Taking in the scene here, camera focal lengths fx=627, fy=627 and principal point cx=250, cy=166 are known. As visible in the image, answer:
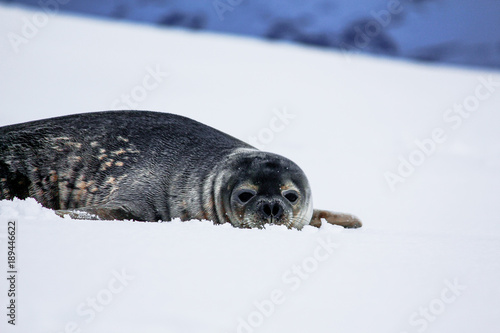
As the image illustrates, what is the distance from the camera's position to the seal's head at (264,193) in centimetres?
325

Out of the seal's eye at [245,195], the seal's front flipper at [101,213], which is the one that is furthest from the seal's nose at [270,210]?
the seal's front flipper at [101,213]

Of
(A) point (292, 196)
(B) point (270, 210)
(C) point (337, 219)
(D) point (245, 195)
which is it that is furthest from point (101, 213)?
(C) point (337, 219)

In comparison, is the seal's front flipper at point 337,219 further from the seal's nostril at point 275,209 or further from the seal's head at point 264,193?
the seal's nostril at point 275,209

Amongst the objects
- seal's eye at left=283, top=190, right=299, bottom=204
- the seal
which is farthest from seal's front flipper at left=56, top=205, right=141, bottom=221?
seal's eye at left=283, top=190, right=299, bottom=204

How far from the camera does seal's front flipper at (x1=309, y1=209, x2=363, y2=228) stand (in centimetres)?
391

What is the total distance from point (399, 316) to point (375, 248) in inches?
30.7

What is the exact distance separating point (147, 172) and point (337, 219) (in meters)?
1.22

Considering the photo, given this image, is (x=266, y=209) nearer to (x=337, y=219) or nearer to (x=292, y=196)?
(x=292, y=196)

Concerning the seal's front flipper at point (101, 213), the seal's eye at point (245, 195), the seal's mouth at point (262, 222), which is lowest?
the seal's front flipper at point (101, 213)

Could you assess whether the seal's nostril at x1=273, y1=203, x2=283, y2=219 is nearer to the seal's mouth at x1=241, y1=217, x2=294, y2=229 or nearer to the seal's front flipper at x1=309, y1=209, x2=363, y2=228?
the seal's mouth at x1=241, y1=217, x2=294, y2=229

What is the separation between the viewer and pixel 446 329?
1.90 meters

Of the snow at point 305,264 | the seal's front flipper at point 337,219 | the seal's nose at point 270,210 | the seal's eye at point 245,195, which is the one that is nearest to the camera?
the snow at point 305,264

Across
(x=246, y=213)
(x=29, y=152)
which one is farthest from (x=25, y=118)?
(x=246, y=213)

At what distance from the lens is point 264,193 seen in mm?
3328
